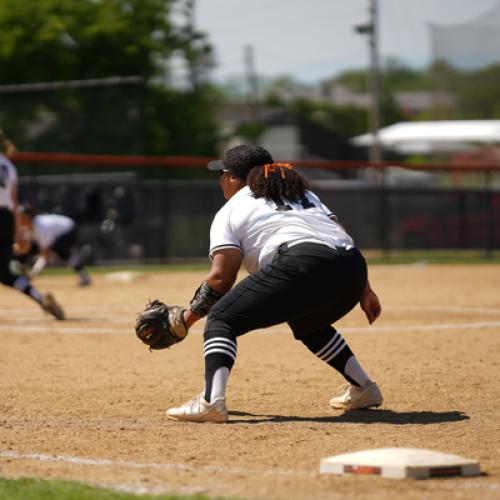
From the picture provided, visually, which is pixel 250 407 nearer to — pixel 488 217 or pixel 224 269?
pixel 224 269

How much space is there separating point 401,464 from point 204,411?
164 centimetres

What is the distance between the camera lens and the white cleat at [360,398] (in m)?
6.37

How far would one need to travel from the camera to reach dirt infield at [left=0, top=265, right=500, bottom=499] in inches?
183

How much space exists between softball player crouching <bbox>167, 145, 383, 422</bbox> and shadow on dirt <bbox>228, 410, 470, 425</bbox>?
307 millimetres

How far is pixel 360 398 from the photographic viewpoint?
6.36m

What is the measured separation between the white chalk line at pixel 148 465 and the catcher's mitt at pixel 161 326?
1.25 meters

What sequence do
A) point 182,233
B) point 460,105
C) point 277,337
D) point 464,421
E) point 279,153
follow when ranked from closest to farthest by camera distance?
point 464,421, point 277,337, point 182,233, point 460,105, point 279,153

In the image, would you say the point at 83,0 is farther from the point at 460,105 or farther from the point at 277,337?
the point at 277,337

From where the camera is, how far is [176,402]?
6.75 m

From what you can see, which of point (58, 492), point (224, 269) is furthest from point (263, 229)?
point (58, 492)

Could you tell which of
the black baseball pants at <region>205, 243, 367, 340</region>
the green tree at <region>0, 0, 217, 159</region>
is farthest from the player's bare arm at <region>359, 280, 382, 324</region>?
the green tree at <region>0, 0, 217, 159</region>

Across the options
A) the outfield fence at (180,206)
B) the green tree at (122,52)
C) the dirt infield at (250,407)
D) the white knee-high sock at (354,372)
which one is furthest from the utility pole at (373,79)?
the white knee-high sock at (354,372)

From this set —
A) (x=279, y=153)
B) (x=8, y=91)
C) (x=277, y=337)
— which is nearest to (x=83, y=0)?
(x=8, y=91)

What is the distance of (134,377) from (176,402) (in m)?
1.15
